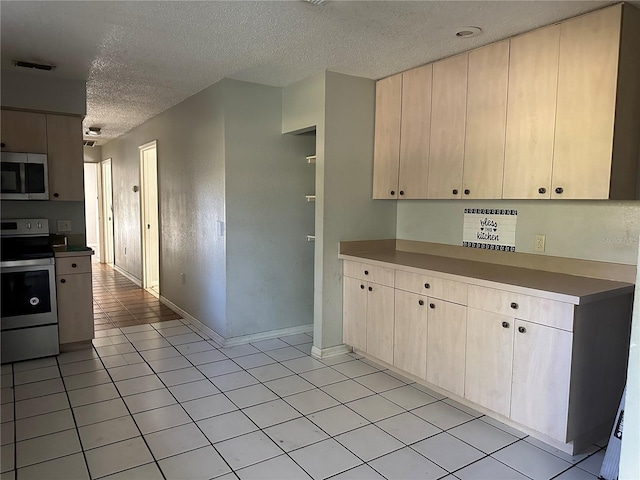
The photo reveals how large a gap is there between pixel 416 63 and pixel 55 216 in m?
→ 3.51

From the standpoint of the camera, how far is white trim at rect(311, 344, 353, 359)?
12.1 ft

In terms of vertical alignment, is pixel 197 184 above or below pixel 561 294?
above

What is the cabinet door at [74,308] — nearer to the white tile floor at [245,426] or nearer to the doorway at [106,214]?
the white tile floor at [245,426]

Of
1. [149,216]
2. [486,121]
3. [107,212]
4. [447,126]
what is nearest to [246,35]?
[447,126]

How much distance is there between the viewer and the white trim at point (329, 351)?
3.68 m

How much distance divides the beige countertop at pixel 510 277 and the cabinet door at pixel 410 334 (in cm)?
24

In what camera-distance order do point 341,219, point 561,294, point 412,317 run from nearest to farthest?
point 561,294 → point 412,317 → point 341,219

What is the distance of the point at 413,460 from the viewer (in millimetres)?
2236

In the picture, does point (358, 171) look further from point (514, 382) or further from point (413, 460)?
point (413, 460)

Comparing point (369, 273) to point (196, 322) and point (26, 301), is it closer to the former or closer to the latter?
point (196, 322)

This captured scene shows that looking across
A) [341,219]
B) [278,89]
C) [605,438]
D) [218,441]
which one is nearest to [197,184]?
[278,89]

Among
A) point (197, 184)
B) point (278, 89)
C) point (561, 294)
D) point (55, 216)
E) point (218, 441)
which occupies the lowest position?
point (218, 441)

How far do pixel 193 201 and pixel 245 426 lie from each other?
2.58 meters

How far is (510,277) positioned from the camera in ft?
8.64
